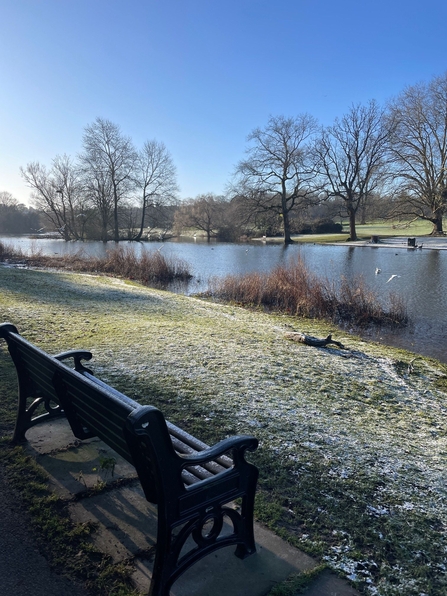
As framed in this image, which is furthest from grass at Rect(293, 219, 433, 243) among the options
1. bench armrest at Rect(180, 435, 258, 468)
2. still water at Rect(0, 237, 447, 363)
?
bench armrest at Rect(180, 435, 258, 468)

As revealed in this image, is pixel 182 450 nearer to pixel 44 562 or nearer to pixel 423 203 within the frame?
pixel 44 562

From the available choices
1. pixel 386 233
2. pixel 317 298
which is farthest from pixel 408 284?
pixel 386 233

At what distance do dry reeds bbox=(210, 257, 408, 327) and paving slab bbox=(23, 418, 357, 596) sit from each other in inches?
371

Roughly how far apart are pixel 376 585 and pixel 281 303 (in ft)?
36.6

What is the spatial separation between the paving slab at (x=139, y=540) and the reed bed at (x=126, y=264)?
642 inches

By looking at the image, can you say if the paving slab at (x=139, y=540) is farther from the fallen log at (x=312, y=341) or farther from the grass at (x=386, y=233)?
the grass at (x=386, y=233)

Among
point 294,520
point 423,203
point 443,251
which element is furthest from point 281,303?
point 423,203

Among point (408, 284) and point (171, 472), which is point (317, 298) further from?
point (171, 472)

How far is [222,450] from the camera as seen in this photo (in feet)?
6.68

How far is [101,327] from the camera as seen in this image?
7691 millimetres

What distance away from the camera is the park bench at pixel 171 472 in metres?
1.85

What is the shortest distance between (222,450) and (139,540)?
82 centimetres

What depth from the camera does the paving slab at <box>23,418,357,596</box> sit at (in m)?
2.09

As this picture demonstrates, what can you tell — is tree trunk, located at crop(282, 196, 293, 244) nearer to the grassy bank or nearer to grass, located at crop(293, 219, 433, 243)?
grass, located at crop(293, 219, 433, 243)
